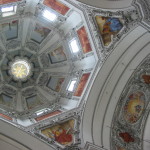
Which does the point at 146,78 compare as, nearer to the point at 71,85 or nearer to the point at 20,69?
the point at 71,85

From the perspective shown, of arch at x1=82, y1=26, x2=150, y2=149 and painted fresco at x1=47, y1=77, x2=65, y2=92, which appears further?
painted fresco at x1=47, y1=77, x2=65, y2=92

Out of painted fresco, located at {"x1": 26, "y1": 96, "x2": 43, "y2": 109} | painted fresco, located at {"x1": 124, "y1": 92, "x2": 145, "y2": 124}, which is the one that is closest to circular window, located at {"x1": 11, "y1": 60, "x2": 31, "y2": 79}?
painted fresco, located at {"x1": 26, "y1": 96, "x2": 43, "y2": 109}

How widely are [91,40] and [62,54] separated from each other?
155 inches

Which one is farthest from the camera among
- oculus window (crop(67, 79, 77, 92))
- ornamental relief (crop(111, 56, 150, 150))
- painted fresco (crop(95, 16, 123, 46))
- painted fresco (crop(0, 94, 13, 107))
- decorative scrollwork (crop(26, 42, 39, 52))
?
decorative scrollwork (crop(26, 42, 39, 52))

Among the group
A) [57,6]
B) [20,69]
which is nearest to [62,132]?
[57,6]

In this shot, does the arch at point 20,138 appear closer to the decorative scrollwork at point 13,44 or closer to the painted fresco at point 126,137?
the painted fresco at point 126,137

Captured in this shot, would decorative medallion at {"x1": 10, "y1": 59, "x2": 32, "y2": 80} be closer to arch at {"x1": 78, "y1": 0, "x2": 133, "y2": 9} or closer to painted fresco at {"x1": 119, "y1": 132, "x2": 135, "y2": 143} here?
arch at {"x1": 78, "y1": 0, "x2": 133, "y2": 9}

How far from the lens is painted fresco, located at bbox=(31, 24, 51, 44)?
15.6 m

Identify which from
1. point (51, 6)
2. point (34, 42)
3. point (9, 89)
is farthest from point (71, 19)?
point (9, 89)

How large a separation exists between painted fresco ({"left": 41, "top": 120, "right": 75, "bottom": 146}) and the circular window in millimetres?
6438

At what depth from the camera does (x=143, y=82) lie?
41.5 ft

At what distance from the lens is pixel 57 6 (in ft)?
42.9

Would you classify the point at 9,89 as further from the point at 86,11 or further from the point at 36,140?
the point at 86,11

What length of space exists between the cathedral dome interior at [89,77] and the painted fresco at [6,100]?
0.22 m
